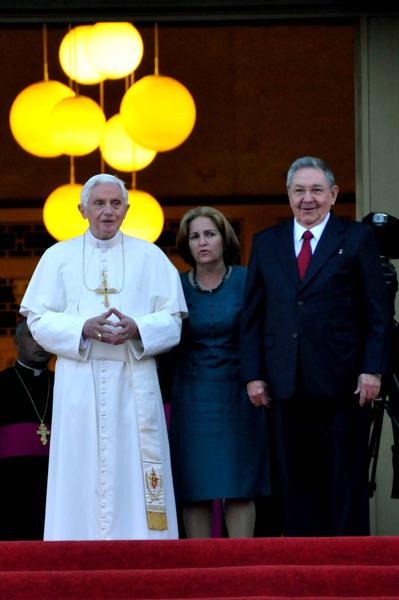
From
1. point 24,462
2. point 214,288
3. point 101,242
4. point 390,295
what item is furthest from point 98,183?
point 24,462

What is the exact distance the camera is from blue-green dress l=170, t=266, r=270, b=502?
6.80m

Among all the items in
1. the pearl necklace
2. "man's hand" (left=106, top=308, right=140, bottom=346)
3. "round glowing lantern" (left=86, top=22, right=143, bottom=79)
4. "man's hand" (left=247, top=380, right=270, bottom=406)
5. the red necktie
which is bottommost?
"man's hand" (left=247, top=380, right=270, bottom=406)

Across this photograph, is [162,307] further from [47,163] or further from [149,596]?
[47,163]

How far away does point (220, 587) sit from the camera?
4.51m

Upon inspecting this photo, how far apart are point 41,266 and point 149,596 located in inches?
99.6

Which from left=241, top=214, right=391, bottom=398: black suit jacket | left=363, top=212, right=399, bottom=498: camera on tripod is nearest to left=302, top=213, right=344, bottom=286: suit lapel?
left=241, top=214, right=391, bottom=398: black suit jacket

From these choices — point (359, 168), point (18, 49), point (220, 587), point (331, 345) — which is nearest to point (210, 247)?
point (331, 345)

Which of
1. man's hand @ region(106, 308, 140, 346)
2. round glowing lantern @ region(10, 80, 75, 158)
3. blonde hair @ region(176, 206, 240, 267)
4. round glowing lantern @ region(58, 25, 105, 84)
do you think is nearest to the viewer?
man's hand @ region(106, 308, 140, 346)

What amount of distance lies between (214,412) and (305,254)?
0.87m

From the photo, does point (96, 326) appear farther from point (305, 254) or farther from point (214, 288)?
point (305, 254)

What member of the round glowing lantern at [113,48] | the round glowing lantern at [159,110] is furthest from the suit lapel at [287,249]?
the round glowing lantern at [113,48]

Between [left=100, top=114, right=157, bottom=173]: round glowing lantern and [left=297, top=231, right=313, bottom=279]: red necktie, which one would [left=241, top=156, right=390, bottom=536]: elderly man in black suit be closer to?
[left=297, top=231, right=313, bottom=279]: red necktie

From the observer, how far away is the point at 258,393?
6305 mm

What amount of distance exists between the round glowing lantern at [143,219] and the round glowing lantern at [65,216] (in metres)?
0.27
